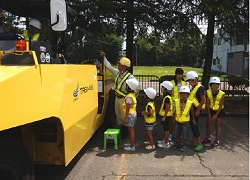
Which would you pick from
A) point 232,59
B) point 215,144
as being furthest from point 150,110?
point 232,59

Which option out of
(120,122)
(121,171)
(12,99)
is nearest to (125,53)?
(120,122)

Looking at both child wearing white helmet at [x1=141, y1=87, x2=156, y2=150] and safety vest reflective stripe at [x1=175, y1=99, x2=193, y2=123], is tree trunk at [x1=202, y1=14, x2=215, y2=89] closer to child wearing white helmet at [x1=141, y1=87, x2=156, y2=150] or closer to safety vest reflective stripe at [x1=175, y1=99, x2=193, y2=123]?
safety vest reflective stripe at [x1=175, y1=99, x2=193, y2=123]

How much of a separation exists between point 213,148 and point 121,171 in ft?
7.02

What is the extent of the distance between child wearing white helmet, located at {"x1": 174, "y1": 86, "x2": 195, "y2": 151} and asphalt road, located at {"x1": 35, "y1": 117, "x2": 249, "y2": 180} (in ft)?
0.81

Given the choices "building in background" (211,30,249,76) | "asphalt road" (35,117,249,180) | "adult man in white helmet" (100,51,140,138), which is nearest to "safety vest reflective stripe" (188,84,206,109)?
"asphalt road" (35,117,249,180)

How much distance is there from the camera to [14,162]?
2746mm

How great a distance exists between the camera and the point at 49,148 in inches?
139

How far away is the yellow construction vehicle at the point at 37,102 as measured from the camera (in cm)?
244

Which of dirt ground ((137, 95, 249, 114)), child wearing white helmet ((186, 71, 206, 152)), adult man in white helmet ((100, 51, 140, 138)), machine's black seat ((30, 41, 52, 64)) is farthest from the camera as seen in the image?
dirt ground ((137, 95, 249, 114))

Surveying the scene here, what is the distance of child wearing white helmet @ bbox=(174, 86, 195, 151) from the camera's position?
5.23 m

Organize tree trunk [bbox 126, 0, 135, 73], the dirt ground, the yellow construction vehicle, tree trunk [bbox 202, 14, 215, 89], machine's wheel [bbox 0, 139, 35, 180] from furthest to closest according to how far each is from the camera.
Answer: tree trunk [bbox 202, 14, 215, 89] < the dirt ground < tree trunk [bbox 126, 0, 135, 73] < machine's wheel [bbox 0, 139, 35, 180] < the yellow construction vehicle

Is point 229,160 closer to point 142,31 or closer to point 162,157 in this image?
point 162,157

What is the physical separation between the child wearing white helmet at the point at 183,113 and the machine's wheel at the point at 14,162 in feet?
10.2

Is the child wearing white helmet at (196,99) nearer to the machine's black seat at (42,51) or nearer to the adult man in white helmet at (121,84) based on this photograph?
the adult man in white helmet at (121,84)
